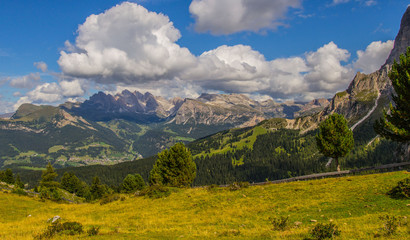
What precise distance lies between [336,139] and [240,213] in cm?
3431

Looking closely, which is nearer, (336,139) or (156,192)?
(156,192)

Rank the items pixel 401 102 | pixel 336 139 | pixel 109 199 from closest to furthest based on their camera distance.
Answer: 1. pixel 401 102
2. pixel 109 199
3. pixel 336 139

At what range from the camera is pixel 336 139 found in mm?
47469

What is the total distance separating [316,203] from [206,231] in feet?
43.9

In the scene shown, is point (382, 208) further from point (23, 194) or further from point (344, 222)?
point (23, 194)

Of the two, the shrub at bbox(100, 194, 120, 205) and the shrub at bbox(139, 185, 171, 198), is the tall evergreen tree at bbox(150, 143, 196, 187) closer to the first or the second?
the shrub at bbox(139, 185, 171, 198)

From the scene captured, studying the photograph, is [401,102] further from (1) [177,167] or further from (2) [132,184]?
(2) [132,184]

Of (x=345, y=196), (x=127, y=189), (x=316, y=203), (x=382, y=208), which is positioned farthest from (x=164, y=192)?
(x=127, y=189)

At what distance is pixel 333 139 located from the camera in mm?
47656

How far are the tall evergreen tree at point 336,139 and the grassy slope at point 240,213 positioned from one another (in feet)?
64.4

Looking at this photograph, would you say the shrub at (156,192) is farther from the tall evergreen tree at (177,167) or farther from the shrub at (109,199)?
the tall evergreen tree at (177,167)

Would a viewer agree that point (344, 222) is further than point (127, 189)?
No

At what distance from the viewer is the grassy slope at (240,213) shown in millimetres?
16516

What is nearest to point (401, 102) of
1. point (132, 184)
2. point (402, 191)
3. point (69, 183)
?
point (402, 191)
